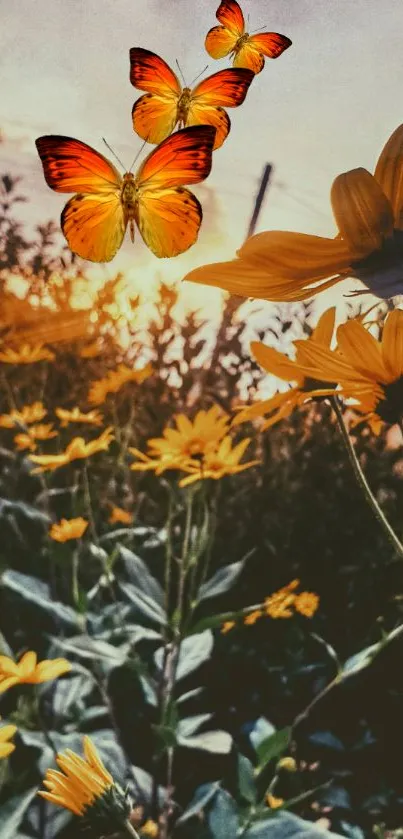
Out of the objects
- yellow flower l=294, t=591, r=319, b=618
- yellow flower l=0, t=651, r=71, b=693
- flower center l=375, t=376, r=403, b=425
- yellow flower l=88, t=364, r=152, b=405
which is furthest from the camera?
yellow flower l=88, t=364, r=152, b=405

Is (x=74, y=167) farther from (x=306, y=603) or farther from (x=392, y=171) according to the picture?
(x=306, y=603)

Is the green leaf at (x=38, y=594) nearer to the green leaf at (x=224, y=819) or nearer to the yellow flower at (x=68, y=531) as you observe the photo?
the yellow flower at (x=68, y=531)

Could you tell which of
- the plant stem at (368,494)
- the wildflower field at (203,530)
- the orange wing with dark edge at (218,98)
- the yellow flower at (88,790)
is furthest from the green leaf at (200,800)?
the orange wing with dark edge at (218,98)

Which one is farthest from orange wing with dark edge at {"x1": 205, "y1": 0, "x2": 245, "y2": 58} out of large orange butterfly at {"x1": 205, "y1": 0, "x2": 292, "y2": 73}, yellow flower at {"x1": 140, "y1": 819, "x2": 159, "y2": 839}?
yellow flower at {"x1": 140, "y1": 819, "x2": 159, "y2": 839}

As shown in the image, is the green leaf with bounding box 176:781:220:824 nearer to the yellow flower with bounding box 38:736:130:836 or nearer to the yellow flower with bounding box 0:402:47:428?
the yellow flower with bounding box 38:736:130:836

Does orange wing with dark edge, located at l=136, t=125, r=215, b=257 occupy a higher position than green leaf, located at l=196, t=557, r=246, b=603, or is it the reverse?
orange wing with dark edge, located at l=136, t=125, r=215, b=257

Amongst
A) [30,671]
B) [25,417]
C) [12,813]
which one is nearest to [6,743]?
[30,671]
